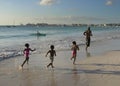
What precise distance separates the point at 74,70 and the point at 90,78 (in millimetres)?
1711

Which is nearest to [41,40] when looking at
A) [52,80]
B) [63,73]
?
[63,73]

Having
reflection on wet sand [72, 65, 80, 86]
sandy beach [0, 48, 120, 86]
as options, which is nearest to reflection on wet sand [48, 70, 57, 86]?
sandy beach [0, 48, 120, 86]

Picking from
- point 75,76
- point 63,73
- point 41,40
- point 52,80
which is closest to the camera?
point 52,80

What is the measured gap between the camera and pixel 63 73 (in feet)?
36.0

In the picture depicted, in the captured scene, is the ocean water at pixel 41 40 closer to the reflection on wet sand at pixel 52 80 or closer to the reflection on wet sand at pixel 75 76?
the reflection on wet sand at pixel 75 76

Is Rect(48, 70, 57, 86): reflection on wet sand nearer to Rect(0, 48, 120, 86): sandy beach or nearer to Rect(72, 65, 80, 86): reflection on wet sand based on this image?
Rect(0, 48, 120, 86): sandy beach

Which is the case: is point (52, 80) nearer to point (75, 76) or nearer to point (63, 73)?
point (75, 76)

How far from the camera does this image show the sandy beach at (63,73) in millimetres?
9391

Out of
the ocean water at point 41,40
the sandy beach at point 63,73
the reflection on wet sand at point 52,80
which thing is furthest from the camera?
the ocean water at point 41,40

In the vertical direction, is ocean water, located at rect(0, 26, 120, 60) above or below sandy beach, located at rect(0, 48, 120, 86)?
above

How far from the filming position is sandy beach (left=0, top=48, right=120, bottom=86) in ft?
30.8

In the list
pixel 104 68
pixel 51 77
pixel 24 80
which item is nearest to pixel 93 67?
pixel 104 68

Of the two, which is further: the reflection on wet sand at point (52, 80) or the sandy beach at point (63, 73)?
the sandy beach at point (63, 73)

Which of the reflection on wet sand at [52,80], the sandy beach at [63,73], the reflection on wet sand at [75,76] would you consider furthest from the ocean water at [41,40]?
the reflection on wet sand at [52,80]
